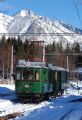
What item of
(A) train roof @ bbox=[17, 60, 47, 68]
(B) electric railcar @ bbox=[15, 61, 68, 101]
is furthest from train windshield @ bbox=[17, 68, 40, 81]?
(A) train roof @ bbox=[17, 60, 47, 68]

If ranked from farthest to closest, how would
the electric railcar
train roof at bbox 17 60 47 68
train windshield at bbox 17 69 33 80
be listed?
train roof at bbox 17 60 47 68
train windshield at bbox 17 69 33 80
the electric railcar

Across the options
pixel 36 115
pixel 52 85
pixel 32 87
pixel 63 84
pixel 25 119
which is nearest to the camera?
pixel 25 119

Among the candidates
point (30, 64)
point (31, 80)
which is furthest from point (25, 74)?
point (30, 64)

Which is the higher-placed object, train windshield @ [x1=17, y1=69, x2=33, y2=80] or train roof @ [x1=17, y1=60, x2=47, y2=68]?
train roof @ [x1=17, y1=60, x2=47, y2=68]

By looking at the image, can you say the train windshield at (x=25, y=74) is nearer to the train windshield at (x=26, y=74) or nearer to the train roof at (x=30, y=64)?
the train windshield at (x=26, y=74)

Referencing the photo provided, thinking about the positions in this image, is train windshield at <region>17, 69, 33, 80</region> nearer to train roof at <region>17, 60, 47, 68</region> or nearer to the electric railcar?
the electric railcar

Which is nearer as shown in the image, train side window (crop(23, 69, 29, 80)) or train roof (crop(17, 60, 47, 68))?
train side window (crop(23, 69, 29, 80))

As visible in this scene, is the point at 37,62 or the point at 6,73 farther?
the point at 6,73

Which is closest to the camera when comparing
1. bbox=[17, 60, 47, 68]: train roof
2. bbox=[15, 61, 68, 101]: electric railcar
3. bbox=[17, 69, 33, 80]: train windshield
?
bbox=[15, 61, 68, 101]: electric railcar

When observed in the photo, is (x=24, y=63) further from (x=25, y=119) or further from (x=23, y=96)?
(x=25, y=119)

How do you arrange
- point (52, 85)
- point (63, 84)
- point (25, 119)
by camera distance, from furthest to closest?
point (63, 84) → point (52, 85) → point (25, 119)

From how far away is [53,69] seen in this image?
1566 inches

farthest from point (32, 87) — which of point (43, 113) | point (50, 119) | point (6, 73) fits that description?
point (6, 73)

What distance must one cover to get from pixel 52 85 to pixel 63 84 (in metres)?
8.26
